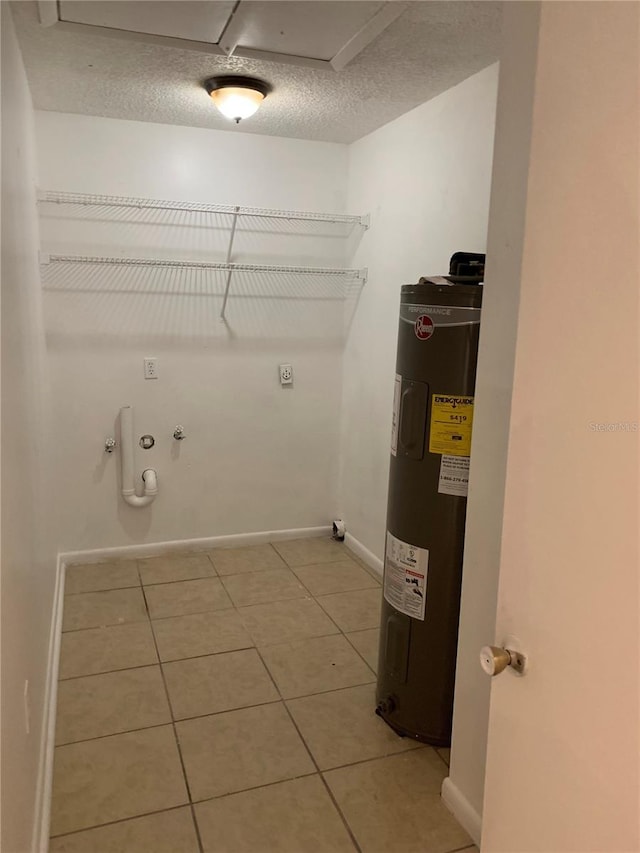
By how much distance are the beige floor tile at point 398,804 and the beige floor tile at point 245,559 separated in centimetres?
163

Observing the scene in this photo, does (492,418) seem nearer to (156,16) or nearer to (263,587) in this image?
(156,16)

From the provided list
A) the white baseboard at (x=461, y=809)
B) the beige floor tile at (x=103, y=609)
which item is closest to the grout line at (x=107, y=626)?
the beige floor tile at (x=103, y=609)

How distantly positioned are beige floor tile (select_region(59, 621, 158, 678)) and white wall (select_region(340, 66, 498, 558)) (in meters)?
1.38

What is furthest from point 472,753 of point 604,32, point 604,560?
point 604,32

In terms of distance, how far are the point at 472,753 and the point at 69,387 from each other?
8.78 ft

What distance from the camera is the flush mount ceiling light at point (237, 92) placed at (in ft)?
8.75

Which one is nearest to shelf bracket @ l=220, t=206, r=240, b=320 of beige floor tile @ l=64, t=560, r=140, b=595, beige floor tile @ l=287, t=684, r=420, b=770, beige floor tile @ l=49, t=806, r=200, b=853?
beige floor tile @ l=64, t=560, r=140, b=595

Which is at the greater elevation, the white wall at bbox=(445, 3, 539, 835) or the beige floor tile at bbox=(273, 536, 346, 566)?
the white wall at bbox=(445, 3, 539, 835)

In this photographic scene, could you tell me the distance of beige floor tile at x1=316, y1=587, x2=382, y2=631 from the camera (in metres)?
3.07

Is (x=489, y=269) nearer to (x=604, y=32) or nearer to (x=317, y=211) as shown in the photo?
(x=604, y=32)

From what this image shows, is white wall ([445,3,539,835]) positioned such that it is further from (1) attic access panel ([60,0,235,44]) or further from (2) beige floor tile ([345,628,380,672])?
(1) attic access panel ([60,0,235,44])

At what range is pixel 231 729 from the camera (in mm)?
2297

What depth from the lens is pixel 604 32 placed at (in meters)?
0.83

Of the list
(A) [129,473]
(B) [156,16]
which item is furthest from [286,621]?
(B) [156,16]
